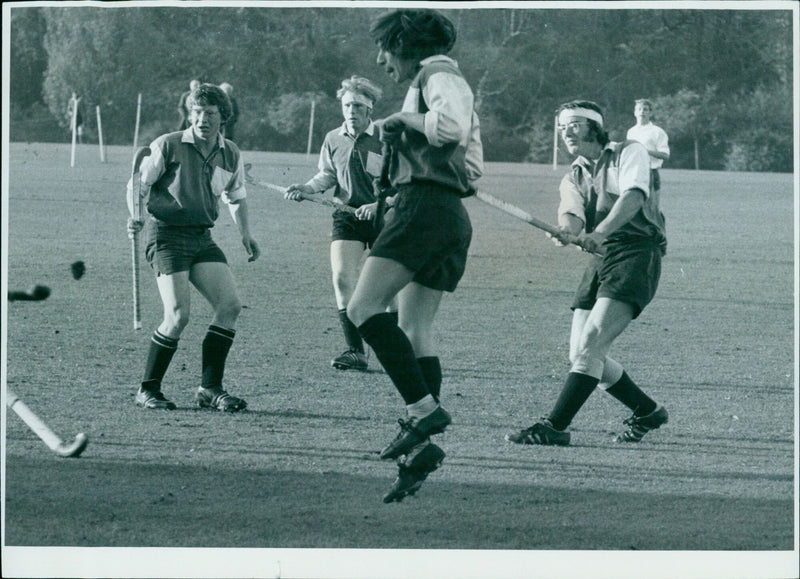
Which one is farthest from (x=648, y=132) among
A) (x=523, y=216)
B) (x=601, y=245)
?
(x=523, y=216)

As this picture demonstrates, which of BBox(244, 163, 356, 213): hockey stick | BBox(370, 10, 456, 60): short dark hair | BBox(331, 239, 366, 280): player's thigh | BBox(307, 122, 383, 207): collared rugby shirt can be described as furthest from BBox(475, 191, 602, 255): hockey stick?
BBox(331, 239, 366, 280): player's thigh

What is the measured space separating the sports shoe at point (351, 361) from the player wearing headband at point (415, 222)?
252 cm

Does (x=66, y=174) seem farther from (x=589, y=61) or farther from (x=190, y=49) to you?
(x=589, y=61)

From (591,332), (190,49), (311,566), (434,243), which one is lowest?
(311,566)

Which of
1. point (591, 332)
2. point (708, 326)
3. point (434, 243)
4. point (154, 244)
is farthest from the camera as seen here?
point (708, 326)

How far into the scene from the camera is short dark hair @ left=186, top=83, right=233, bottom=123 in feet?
19.7

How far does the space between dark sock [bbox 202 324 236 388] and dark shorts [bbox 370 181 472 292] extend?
1.84 m

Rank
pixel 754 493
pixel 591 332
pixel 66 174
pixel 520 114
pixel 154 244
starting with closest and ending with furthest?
pixel 754 493 < pixel 591 332 < pixel 154 244 < pixel 520 114 < pixel 66 174

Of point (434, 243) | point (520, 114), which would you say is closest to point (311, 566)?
point (434, 243)

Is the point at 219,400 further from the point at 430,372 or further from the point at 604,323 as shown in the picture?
the point at 604,323

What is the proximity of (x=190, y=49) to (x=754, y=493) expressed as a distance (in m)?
4.46

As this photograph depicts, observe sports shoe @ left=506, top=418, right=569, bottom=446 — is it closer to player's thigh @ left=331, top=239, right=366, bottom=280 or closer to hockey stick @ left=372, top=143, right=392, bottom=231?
hockey stick @ left=372, top=143, right=392, bottom=231

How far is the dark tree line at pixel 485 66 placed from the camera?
21.6 ft

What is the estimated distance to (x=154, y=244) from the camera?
620 centimetres
